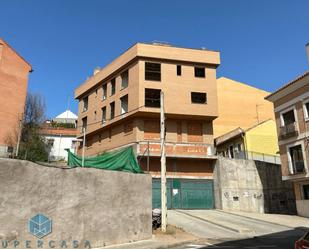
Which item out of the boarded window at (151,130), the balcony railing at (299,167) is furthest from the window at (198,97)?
the balcony railing at (299,167)

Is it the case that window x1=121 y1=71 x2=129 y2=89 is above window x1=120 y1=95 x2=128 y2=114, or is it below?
above

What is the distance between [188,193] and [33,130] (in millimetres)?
22534

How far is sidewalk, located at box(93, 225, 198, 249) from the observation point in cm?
1222

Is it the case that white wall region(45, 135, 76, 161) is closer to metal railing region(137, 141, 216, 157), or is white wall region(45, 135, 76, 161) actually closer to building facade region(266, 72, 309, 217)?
metal railing region(137, 141, 216, 157)

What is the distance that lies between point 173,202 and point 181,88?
35.2 ft

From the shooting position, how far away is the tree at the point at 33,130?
119 ft

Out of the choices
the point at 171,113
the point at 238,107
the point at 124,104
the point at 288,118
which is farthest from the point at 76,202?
the point at 238,107

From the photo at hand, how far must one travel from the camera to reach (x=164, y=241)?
44.3 feet

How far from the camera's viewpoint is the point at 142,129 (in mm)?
31391

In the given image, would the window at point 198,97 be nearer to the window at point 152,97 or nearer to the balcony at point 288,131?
the window at point 152,97

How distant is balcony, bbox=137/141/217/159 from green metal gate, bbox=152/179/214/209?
231 centimetres

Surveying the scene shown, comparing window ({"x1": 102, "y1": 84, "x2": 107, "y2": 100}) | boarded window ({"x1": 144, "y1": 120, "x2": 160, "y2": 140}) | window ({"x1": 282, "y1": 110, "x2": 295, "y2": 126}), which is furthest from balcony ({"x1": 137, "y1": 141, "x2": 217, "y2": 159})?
window ({"x1": 102, "y1": 84, "x2": 107, "y2": 100})

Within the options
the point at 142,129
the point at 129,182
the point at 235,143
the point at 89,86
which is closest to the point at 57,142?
the point at 89,86

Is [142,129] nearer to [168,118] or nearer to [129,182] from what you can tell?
[168,118]
